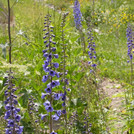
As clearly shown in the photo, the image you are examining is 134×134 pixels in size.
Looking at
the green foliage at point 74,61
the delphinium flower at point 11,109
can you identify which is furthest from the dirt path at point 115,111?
the delphinium flower at point 11,109

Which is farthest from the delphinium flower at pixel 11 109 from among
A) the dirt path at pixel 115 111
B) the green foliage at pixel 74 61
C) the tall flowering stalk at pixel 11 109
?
the dirt path at pixel 115 111

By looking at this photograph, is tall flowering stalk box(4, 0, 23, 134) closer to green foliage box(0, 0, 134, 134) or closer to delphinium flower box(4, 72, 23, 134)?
delphinium flower box(4, 72, 23, 134)

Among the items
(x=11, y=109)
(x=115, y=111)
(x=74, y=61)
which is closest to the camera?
(x=11, y=109)

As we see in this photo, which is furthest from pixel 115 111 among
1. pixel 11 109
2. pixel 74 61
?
pixel 11 109

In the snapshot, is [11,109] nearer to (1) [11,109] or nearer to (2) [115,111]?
(1) [11,109]

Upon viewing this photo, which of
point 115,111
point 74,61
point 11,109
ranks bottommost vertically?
point 115,111

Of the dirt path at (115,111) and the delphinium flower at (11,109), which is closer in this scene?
the delphinium flower at (11,109)

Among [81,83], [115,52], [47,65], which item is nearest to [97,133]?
[81,83]

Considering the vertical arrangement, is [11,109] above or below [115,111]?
above

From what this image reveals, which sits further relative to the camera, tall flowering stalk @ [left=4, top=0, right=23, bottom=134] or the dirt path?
the dirt path

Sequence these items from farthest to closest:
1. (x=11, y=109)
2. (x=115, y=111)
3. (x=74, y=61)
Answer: (x=74, y=61)
(x=115, y=111)
(x=11, y=109)

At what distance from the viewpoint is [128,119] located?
2490 millimetres

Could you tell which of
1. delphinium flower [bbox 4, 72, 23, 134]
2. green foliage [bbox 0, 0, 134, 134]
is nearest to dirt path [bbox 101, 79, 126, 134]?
green foliage [bbox 0, 0, 134, 134]

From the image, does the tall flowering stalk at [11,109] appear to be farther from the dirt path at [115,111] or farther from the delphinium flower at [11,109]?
the dirt path at [115,111]
